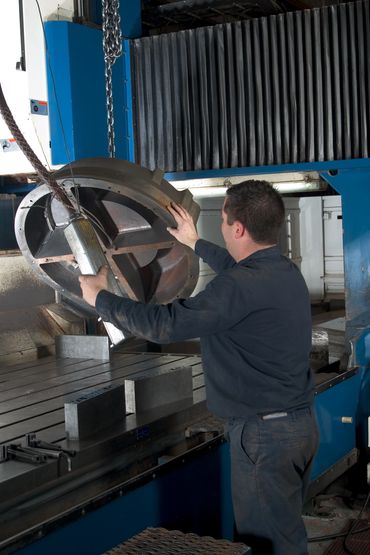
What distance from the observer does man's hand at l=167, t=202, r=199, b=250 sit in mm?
2043

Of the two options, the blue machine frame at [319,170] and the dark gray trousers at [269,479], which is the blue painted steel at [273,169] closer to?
the blue machine frame at [319,170]

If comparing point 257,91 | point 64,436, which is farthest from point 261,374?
point 257,91

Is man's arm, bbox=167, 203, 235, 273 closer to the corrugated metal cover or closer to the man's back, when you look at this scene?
the man's back

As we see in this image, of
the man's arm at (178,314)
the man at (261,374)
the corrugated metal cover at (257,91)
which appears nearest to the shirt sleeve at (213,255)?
the man at (261,374)

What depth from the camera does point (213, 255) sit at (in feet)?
7.41

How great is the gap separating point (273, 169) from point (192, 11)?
1062mm

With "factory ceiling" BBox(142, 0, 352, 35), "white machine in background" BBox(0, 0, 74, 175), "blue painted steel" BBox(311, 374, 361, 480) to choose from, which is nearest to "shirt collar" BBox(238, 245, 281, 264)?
"blue painted steel" BBox(311, 374, 361, 480)

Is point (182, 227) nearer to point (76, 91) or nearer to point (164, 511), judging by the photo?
point (164, 511)

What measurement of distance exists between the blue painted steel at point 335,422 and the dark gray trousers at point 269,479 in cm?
104

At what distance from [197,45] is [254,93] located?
1.14ft

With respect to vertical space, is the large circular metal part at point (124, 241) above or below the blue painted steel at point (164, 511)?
above

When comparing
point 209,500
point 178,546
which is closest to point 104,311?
point 178,546

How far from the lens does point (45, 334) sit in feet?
11.4

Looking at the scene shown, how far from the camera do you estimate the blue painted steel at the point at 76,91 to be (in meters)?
3.12
